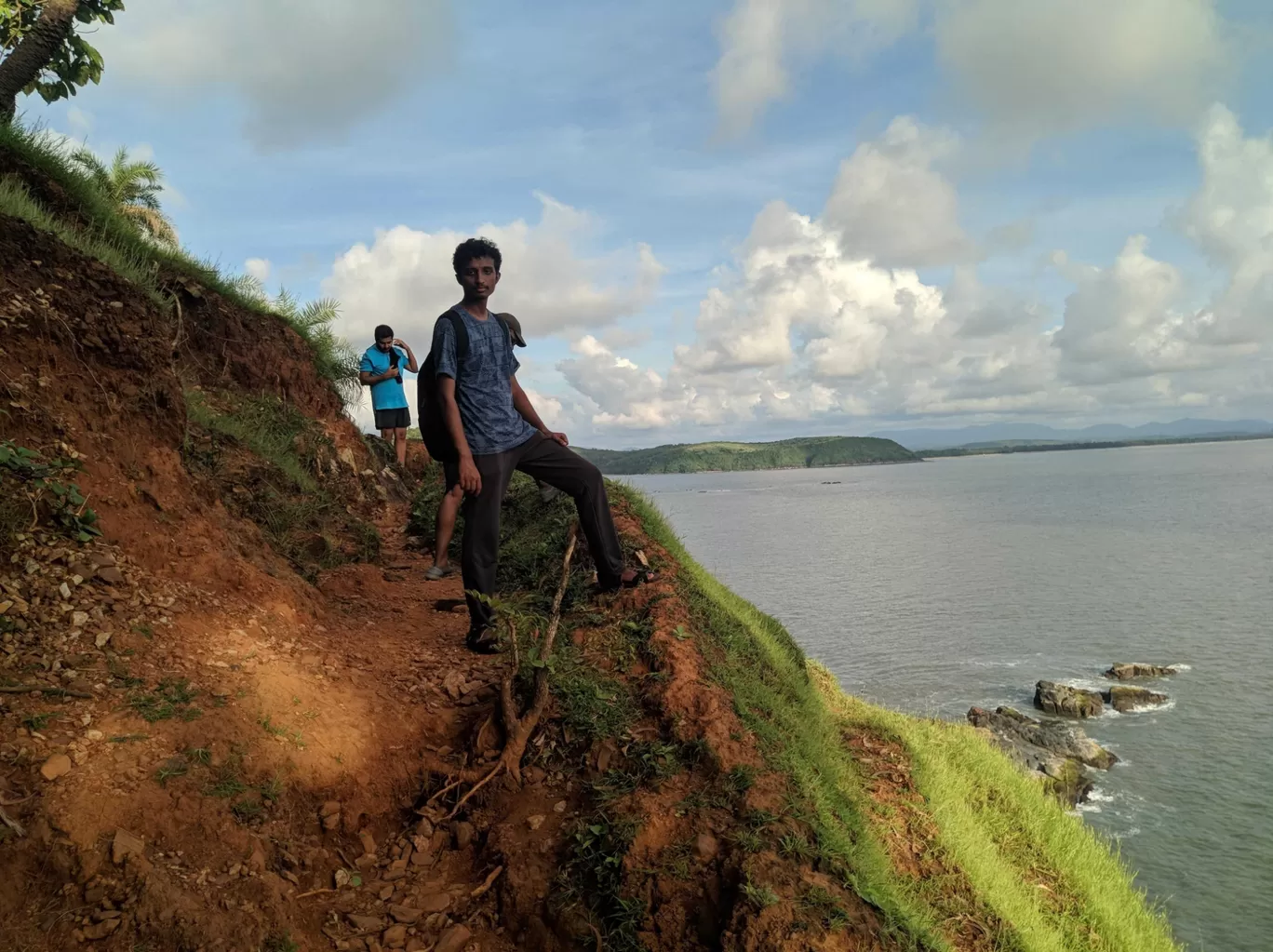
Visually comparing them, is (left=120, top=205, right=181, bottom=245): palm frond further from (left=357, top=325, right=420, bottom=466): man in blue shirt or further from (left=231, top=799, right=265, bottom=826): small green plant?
(left=231, top=799, right=265, bottom=826): small green plant

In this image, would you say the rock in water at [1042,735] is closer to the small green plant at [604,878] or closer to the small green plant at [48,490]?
the small green plant at [604,878]

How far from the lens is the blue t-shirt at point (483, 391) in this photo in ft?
16.9

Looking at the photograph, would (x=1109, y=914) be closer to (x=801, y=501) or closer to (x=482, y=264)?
(x=482, y=264)

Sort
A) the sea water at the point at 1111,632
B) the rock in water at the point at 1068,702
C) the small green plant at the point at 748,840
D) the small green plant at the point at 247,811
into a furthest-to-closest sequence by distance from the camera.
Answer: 1. the rock in water at the point at 1068,702
2. the sea water at the point at 1111,632
3. the small green plant at the point at 748,840
4. the small green plant at the point at 247,811

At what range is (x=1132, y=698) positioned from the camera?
69.2 ft

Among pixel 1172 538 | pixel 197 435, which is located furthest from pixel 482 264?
pixel 1172 538

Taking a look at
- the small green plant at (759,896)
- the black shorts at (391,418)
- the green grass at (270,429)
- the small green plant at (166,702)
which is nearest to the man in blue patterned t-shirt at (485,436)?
the small green plant at (166,702)

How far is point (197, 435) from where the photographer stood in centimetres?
723

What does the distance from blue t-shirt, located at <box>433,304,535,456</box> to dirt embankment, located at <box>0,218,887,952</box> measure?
155 cm

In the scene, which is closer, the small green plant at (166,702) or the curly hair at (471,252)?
the small green plant at (166,702)

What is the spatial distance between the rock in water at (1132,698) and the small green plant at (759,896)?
22355mm

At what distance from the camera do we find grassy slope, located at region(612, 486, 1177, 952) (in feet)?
14.8

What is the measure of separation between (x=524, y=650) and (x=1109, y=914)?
269 inches

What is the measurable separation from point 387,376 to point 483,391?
633 centimetres
